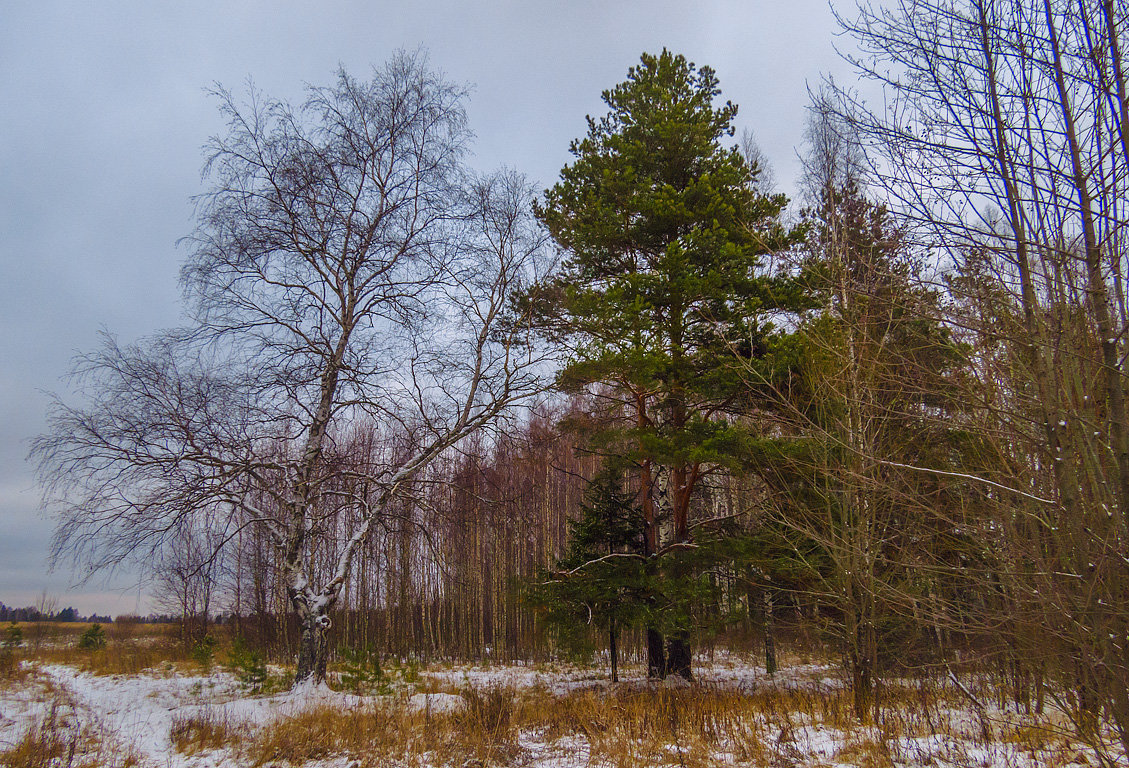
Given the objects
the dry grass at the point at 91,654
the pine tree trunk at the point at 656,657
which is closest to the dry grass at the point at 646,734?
the pine tree trunk at the point at 656,657

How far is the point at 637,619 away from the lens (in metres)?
9.01

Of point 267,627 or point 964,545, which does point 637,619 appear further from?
point 267,627

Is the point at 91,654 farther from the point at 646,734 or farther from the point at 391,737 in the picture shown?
the point at 646,734

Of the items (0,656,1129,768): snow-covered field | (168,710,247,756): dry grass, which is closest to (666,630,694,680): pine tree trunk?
(0,656,1129,768): snow-covered field

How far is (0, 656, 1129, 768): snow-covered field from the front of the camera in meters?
5.66

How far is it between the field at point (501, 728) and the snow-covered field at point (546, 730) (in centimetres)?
3

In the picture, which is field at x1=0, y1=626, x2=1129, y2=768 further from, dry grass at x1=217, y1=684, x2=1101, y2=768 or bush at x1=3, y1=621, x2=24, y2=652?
bush at x1=3, y1=621, x2=24, y2=652

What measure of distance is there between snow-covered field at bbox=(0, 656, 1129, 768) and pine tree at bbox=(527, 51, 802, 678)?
203cm

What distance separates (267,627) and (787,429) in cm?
2072

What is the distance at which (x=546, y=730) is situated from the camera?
7.29m

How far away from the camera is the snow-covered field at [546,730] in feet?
18.6

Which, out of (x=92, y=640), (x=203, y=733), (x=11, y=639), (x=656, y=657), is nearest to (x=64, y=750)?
(x=203, y=733)

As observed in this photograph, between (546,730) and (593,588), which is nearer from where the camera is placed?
(546,730)

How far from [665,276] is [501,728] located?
7.13 metres
